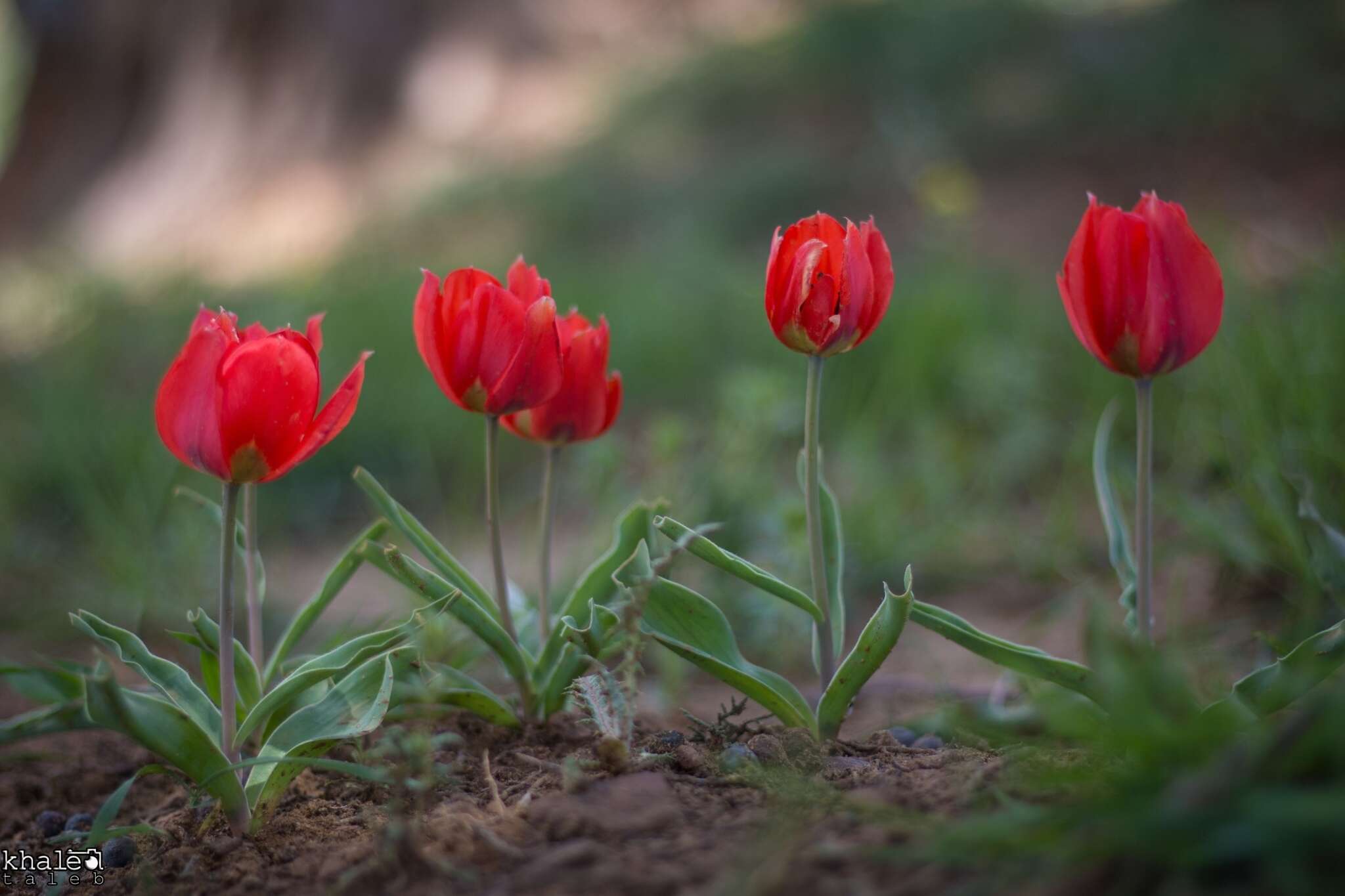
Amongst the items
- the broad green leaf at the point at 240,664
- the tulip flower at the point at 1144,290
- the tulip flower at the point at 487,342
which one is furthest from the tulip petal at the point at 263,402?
the tulip flower at the point at 1144,290

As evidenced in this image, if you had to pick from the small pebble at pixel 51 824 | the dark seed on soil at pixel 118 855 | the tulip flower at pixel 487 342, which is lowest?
the small pebble at pixel 51 824

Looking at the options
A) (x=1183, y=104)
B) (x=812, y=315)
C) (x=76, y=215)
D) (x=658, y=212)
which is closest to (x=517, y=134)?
(x=658, y=212)

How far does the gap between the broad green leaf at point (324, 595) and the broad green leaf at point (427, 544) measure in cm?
4

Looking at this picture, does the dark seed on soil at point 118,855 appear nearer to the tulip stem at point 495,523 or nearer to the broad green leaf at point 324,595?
the broad green leaf at point 324,595

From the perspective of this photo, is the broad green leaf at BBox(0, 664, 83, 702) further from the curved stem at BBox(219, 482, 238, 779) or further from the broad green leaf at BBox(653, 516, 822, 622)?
the broad green leaf at BBox(653, 516, 822, 622)

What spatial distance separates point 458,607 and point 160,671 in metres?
0.30

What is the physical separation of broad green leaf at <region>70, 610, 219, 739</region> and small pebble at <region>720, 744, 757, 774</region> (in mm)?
488

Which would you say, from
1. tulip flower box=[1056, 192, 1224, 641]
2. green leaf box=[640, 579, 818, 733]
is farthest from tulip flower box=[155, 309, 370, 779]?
tulip flower box=[1056, 192, 1224, 641]

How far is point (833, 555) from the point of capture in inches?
44.1

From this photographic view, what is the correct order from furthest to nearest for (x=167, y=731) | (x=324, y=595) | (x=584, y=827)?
(x=324, y=595) → (x=167, y=731) → (x=584, y=827)

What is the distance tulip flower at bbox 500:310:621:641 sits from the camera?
109 centimetres

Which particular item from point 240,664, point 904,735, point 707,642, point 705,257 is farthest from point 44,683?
point 705,257

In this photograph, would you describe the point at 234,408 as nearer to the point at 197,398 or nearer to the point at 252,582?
the point at 197,398

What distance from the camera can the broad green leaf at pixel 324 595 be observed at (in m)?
1.08
